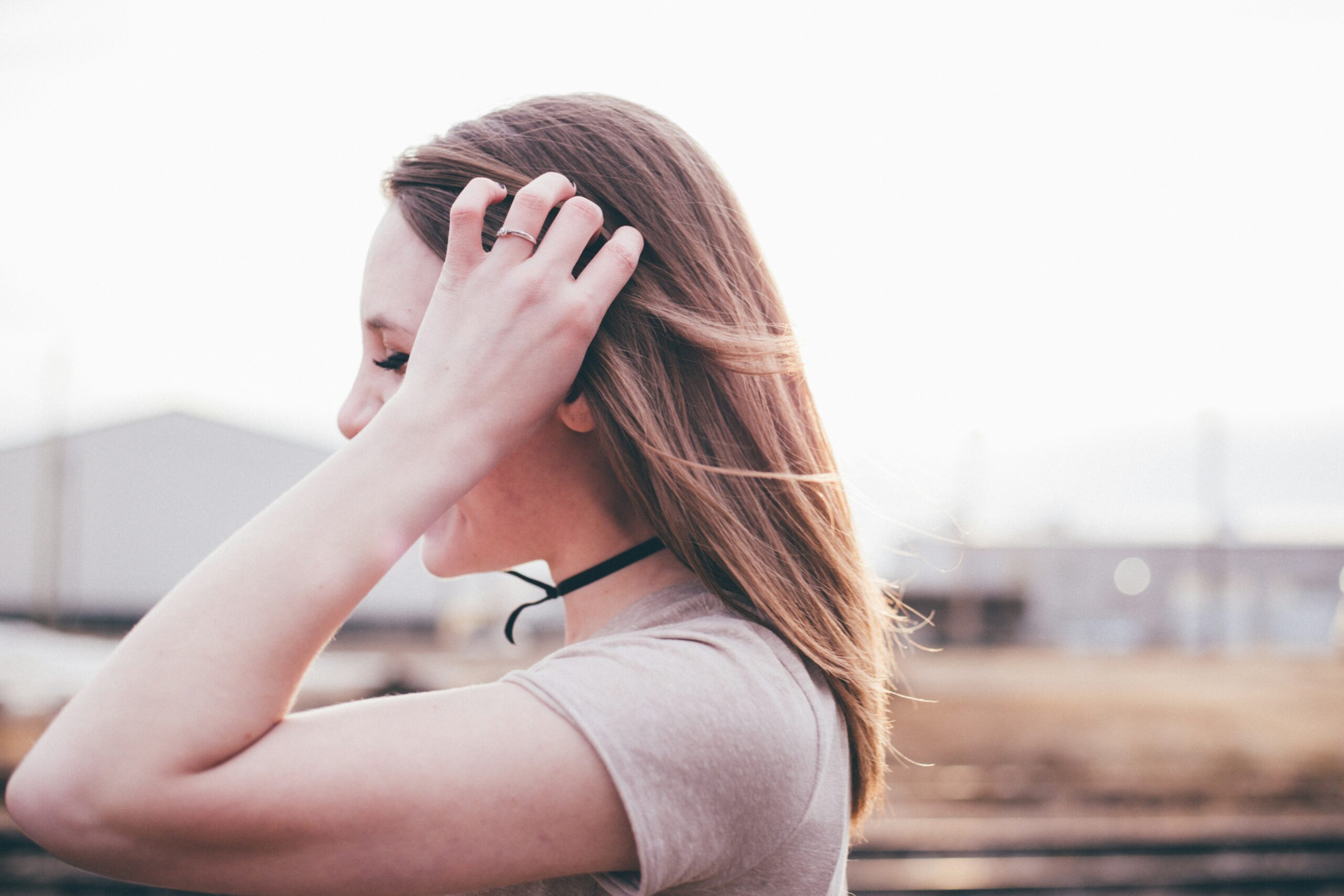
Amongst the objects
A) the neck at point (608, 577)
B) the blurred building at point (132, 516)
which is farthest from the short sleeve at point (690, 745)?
the blurred building at point (132, 516)

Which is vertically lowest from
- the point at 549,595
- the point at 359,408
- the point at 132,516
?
the point at 132,516

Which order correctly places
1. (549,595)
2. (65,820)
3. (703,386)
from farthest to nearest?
1. (549,595)
2. (703,386)
3. (65,820)

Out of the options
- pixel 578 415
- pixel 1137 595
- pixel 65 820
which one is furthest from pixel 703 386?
pixel 1137 595

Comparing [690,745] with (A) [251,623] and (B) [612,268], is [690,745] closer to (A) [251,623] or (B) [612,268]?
(A) [251,623]

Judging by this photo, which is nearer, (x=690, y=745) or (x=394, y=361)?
(x=690, y=745)

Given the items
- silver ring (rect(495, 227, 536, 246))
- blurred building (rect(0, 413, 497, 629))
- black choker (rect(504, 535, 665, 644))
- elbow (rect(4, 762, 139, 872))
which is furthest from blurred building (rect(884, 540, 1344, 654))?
elbow (rect(4, 762, 139, 872))

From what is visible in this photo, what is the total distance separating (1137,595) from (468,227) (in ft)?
140

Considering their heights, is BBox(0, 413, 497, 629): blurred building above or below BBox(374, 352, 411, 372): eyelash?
below

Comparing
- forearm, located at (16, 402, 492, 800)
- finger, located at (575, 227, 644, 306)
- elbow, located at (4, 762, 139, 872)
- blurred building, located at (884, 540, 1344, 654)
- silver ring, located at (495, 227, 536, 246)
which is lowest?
blurred building, located at (884, 540, 1344, 654)

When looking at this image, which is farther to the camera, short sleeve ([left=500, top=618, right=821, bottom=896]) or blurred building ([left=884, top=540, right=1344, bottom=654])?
blurred building ([left=884, top=540, right=1344, bottom=654])

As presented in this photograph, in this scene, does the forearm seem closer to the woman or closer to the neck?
the woman

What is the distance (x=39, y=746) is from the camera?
3.00 ft

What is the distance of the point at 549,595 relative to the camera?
155 centimetres

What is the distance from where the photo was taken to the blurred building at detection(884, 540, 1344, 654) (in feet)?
102
